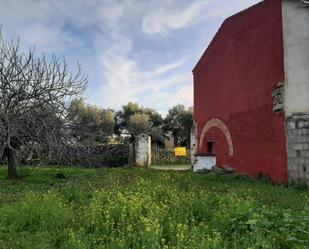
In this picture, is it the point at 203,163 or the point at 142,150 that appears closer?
the point at 203,163

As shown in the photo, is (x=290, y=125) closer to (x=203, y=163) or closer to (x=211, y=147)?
(x=203, y=163)

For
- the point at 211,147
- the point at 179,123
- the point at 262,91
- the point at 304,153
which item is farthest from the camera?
the point at 179,123

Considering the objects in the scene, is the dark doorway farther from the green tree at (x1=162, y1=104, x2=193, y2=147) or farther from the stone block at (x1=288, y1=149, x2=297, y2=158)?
the green tree at (x1=162, y1=104, x2=193, y2=147)

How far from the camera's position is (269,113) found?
14.4m

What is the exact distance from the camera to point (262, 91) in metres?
14.9

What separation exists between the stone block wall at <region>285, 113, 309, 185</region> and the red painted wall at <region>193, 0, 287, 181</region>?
36cm

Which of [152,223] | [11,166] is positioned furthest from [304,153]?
[11,166]

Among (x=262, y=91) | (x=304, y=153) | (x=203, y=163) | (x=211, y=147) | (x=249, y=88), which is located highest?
(x=249, y=88)

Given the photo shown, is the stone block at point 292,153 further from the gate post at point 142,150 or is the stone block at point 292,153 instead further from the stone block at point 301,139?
the gate post at point 142,150

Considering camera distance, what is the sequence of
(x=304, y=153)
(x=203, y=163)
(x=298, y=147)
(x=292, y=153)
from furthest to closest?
1. (x=203, y=163)
2. (x=292, y=153)
3. (x=298, y=147)
4. (x=304, y=153)

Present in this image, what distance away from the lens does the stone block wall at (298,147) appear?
40.9 ft

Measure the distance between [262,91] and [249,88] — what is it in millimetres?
1088

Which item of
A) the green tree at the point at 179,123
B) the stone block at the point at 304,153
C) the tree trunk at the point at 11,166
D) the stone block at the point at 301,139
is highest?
the green tree at the point at 179,123

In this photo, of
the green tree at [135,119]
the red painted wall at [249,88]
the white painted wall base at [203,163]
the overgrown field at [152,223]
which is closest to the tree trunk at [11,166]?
the overgrown field at [152,223]
